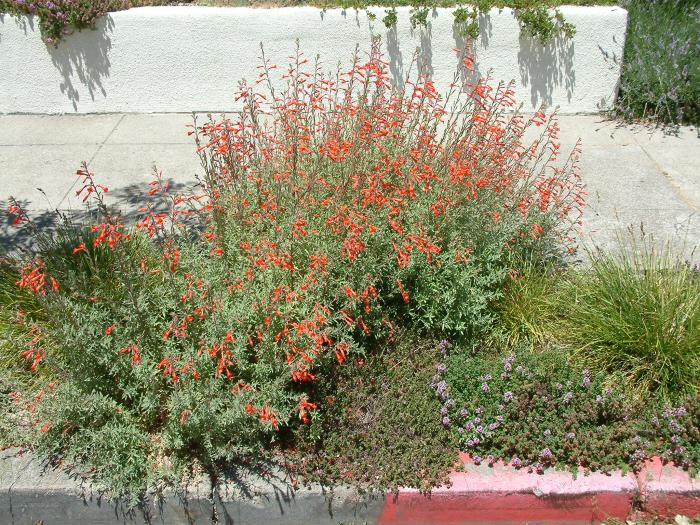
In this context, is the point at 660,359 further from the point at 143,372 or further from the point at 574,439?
the point at 143,372

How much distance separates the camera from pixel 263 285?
11.8 feet

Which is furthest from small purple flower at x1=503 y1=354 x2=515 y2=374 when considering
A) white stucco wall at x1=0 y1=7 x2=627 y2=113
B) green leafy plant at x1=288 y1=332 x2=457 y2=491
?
white stucco wall at x1=0 y1=7 x2=627 y2=113

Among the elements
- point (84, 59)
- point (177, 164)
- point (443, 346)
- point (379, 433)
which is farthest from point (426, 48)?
point (379, 433)

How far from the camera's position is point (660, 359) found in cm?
372

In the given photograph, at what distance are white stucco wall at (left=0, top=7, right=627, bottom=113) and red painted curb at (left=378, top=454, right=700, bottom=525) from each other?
16.0 ft

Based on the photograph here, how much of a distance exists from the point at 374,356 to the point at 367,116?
160 centimetres

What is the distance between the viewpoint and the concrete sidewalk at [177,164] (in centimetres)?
551

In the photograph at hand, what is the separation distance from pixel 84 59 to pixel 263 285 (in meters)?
4.94

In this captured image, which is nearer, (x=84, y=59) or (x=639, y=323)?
(x=639, y=323)

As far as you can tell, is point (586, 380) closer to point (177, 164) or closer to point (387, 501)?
point (387, 501)

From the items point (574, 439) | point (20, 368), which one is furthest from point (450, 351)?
point (20, 368)

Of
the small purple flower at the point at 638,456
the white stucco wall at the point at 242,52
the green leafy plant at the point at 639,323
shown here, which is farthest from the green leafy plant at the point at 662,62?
the small purple flower at the point at 638,456

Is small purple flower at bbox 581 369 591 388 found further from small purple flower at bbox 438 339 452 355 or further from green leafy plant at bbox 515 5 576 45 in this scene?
green leafy plant at bbox 515 5 576 45

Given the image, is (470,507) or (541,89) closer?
(470,507)
